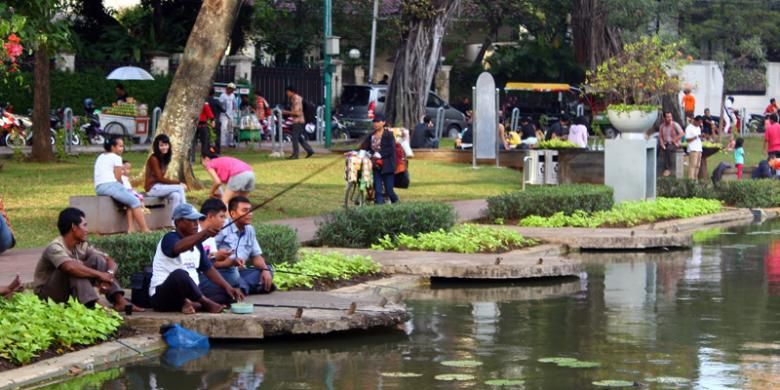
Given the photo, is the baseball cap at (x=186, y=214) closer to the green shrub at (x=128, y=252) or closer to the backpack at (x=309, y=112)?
the green shrub at (x=128, y=252)

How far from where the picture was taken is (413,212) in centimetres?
1847

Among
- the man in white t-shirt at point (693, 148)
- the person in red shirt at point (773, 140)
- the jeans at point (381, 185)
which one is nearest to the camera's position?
the jeans at point (381, 185)

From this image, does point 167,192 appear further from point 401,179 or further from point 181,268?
point 181,268

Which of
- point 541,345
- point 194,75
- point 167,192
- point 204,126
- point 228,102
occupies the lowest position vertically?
point 541,345

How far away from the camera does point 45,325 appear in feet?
36.2

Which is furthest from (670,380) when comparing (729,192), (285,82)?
(285,82)

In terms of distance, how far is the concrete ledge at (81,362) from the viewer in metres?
10.1

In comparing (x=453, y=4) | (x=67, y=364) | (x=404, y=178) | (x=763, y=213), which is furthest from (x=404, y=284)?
(x=453, y=4)

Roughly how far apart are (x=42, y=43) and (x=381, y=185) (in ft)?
17.9

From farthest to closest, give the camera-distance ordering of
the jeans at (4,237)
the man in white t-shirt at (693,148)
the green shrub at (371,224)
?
1. the man in white t-shirt at (693,148)
2. the green shrub at (371,224)
3. the jeans at (4,237)

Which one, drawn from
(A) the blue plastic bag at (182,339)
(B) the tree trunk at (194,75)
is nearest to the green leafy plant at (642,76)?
(B) the tree trunk at (194,75)

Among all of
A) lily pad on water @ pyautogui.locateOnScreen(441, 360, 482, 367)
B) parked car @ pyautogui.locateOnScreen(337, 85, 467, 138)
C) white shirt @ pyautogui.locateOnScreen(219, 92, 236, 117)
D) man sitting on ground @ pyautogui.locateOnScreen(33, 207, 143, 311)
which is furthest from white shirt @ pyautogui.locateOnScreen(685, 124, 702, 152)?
man sitting on ground @ pyautogui.locateOnScreen(33, 207, 143, 311)

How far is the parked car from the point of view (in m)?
45.3

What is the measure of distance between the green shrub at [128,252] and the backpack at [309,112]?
23336 millimetres
